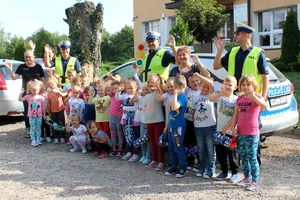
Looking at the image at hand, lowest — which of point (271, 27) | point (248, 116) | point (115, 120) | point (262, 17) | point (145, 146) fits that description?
point (145, 146)

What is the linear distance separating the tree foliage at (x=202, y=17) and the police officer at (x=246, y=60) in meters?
15.2

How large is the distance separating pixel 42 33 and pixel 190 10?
3402 centimetres

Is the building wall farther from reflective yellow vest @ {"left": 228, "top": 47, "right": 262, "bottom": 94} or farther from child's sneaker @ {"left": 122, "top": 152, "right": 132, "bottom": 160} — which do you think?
reflective yellow vest @ {"left": 228, "top": 47, "right": 262, "bottom": 94}

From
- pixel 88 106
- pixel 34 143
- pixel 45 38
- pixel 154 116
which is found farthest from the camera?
pixel 45 38

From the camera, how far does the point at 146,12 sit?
2852 cm

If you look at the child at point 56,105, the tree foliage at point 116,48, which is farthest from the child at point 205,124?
the tree foliage at point 116,48

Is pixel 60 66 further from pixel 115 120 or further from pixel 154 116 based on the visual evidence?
pixel 154 116

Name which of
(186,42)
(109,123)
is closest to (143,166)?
(109,123)

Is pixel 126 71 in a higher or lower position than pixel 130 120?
higher

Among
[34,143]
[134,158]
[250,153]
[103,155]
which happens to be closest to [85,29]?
[34,143]

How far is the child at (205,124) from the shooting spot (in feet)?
18.7

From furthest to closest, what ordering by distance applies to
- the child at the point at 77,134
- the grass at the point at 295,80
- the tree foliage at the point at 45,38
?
the tree foliage at the point at 45,38
the grass at the point at 295,80
the child at the point at 77,134

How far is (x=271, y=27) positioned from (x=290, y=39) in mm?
2670

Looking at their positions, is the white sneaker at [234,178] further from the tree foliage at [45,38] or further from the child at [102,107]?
the tree foliage at [45,38]
